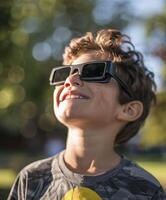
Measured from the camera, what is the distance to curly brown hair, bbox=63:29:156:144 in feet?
8.12

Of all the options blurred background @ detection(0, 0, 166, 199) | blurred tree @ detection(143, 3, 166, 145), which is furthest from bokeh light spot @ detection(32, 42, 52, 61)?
blurred tree @ detection(143, 3, 166, 145)

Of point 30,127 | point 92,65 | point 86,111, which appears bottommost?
point 30,127

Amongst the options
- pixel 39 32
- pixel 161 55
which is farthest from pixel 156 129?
pixel 39 32

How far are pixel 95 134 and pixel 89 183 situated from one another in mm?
231

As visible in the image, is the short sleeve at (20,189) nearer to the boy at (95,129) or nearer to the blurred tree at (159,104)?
the boy at (95,129)

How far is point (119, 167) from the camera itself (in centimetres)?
230

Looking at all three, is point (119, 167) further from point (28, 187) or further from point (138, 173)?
point (28, 187)

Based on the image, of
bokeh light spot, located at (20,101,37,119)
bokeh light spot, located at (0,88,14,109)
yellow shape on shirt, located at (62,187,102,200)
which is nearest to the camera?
yellow shape on shirt, located at (62,187,102,200)

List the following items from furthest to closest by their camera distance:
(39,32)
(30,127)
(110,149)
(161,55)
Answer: (30,127) → (39,32) → (161,55) → (110,149)

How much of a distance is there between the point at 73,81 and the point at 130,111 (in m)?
0.34

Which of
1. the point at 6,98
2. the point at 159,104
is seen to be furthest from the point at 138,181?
the point at 6,98

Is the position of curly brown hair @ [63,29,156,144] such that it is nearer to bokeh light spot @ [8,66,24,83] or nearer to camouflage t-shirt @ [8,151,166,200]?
camouflage t-shirt @ [8,151,166,200]

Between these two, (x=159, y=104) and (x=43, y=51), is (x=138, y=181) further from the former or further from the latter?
(x=43, y=51)

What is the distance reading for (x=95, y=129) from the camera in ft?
7.69
